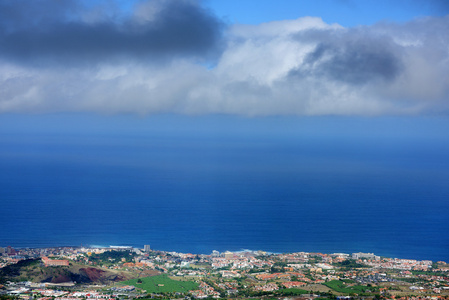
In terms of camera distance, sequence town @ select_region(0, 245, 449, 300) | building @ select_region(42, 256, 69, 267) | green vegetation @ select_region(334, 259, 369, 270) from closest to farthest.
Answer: town @ select_region(0, 245, 449, 300) < building @ select_region(42, 256, 69, 267) < green vegetation @ select_region(334, 259, 369, 270)

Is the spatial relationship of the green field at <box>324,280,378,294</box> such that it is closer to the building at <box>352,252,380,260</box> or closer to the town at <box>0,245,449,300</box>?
the town at <box>0,245,449,300</box>

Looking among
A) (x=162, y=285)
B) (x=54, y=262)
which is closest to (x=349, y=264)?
(x=162, y=285)

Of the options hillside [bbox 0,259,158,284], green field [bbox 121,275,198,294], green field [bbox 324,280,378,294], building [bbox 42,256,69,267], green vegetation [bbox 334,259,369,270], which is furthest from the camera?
green vegetation [bbox 334,259,369,270]

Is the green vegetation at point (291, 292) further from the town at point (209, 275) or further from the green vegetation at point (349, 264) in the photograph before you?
the green vegetation at point (349, 264)

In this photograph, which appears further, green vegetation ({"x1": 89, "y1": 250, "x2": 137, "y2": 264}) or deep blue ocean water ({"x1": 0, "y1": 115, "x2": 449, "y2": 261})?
deep blue ocean water ({"x1": 0, "y1": 115, "x2": 449, "y2": 261})

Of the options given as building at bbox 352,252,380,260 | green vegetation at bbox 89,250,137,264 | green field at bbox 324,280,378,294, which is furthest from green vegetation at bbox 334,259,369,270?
green vegetation at bbox 89,250,137,264

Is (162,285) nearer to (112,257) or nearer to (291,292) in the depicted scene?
(112,257)

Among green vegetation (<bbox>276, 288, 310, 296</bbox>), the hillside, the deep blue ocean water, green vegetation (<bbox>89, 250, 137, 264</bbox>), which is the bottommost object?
green vegetation (<bbox>276, 288, 310, 296</bbox>)
